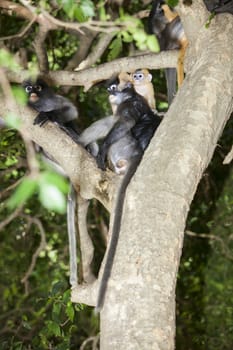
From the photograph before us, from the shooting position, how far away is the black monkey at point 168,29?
3637 millimetres

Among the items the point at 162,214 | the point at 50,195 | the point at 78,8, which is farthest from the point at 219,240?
the point at 50,195

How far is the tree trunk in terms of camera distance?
1353mm

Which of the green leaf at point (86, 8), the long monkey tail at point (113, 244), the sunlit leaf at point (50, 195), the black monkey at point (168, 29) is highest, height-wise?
the green leaf at point (86, 8)

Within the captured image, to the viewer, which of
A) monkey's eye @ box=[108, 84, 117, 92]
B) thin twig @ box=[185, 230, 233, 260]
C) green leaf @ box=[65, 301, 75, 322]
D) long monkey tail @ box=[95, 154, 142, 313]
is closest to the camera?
long monkey tail @ box=[95, 154, 142, 313]

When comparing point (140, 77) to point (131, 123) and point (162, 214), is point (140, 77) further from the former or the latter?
point (162, 214)

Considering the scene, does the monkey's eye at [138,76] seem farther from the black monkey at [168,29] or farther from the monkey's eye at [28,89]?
the monkey's eye at [28,89]

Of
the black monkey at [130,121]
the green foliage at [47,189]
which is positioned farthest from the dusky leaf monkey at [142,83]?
the green foliage at [47,189]

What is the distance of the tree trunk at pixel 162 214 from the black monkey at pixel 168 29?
1.63m

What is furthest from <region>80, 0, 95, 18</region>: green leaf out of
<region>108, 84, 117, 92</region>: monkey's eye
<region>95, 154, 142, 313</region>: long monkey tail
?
<region>108, 84, 117, 92</region>: monkey's eye

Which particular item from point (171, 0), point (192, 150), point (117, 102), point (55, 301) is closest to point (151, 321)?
point (192, 150)

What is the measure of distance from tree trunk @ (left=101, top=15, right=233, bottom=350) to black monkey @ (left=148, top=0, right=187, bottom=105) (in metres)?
1.63

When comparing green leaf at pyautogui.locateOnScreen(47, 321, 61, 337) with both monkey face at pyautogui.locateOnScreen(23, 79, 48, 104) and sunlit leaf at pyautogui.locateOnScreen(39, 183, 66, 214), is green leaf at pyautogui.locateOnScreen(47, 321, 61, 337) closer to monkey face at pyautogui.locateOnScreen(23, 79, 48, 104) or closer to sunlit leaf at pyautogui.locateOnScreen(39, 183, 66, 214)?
monkey face at pyautogui.locateOnScreen(23, 79, 48, 104)

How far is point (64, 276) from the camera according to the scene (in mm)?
5316

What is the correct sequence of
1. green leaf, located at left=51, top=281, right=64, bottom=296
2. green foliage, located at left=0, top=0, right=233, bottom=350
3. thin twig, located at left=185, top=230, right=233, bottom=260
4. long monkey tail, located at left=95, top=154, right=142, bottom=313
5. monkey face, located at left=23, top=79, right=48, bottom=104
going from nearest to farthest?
long monkey tail, located at left=95, top=154, right=142, bottom=313 → green leaf, located at left=51, top=281, right=64, bottom=296 → monkey face, located at left=23, top=79, right=48, bottom=104 → thin twig, located at left=185, top=230, right=233, bottom=260 → green foliage, located at left=0, top=0, right=233, bottom=350
